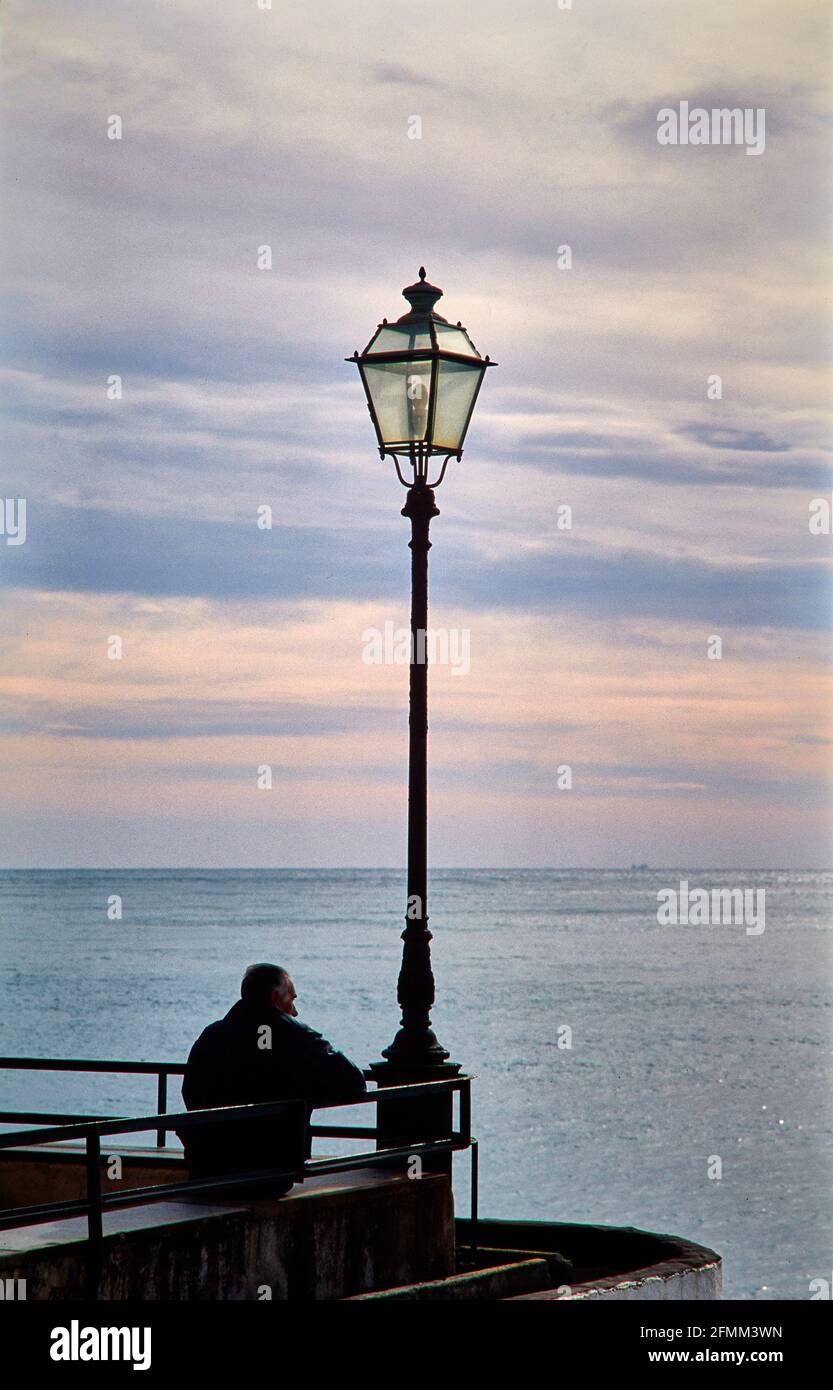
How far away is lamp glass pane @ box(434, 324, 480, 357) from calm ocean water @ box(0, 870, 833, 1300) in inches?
839

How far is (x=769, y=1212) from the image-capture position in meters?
34.0

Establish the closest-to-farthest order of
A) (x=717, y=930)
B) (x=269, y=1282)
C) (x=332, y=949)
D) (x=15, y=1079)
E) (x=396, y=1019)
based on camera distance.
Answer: (x=269, y=1282) < (x=15, y=1079) < (x=396, y=1019) < (x=332, y=949) < (x=717, y=930)

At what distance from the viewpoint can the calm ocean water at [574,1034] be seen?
34.7 metres

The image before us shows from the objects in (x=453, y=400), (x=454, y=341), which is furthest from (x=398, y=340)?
(x=453, y=400)

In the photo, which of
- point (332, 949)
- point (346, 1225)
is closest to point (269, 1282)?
point (346, 1225)

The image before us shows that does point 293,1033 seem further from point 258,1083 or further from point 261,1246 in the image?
point 261,1246

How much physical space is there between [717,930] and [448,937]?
84.1 ft

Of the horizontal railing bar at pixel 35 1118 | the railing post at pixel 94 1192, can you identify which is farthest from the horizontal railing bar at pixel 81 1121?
the railing post at pixel 94 1192

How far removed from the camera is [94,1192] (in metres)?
6.83

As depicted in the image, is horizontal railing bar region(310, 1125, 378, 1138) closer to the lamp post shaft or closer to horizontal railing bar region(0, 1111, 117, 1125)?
the lamp post shaft

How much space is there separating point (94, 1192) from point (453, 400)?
16.6 feet

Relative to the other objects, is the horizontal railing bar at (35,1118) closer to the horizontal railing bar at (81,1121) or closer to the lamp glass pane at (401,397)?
the horizontal railing bar at (81,1121)
